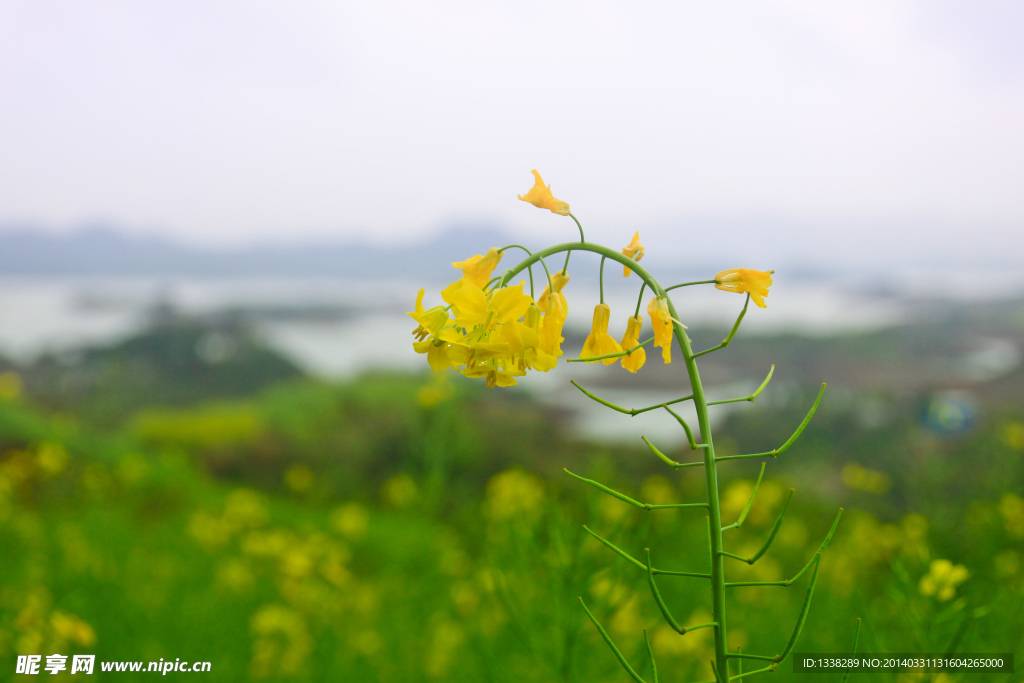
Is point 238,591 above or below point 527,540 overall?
below

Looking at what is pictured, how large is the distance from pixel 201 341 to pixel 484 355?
3353 millimetres

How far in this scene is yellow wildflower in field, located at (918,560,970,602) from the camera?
2.72 feet

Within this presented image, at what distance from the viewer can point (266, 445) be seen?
3.11 metres

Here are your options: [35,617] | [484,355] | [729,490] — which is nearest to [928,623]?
[484,355]

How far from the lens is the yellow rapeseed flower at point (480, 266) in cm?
53

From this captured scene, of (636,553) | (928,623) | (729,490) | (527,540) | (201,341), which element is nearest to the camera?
(928,623)

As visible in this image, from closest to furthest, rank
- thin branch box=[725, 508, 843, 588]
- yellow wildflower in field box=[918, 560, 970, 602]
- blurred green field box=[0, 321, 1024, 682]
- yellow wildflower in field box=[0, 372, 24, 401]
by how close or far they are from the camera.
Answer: thin branch box=[725, 508, 843, 588] → yellow wildflower in field box=[918, 560, 970, 602] → blurred green field box=[0, 321, 1024, 682] → yellow wildflower in field box=[0, 372, 24, 401]

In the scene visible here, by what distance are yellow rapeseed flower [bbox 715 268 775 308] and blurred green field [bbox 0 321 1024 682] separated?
1.43 feet

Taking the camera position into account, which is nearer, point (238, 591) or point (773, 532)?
point (773, 532)

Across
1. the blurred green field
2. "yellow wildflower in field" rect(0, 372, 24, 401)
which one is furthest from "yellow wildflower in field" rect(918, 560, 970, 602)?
"yellow wildflower in field" rect(0, 372, 24, 401)

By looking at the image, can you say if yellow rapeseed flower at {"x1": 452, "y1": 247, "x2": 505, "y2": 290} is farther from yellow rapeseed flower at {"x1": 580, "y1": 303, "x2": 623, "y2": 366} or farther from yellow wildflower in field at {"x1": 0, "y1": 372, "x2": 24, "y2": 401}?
yellow wildflower in field at {"x1": 0, "y1": 372, "x2": 24, "y2": 401}

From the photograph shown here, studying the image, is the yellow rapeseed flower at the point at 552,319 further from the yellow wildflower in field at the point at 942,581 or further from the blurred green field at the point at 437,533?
the yellow wildflower in field at the point at 942,581

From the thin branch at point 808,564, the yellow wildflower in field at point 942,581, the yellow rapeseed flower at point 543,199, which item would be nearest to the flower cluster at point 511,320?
the yellow rapeseed flower at point 543,199

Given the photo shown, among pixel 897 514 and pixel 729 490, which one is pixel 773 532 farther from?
pixel 897 514
